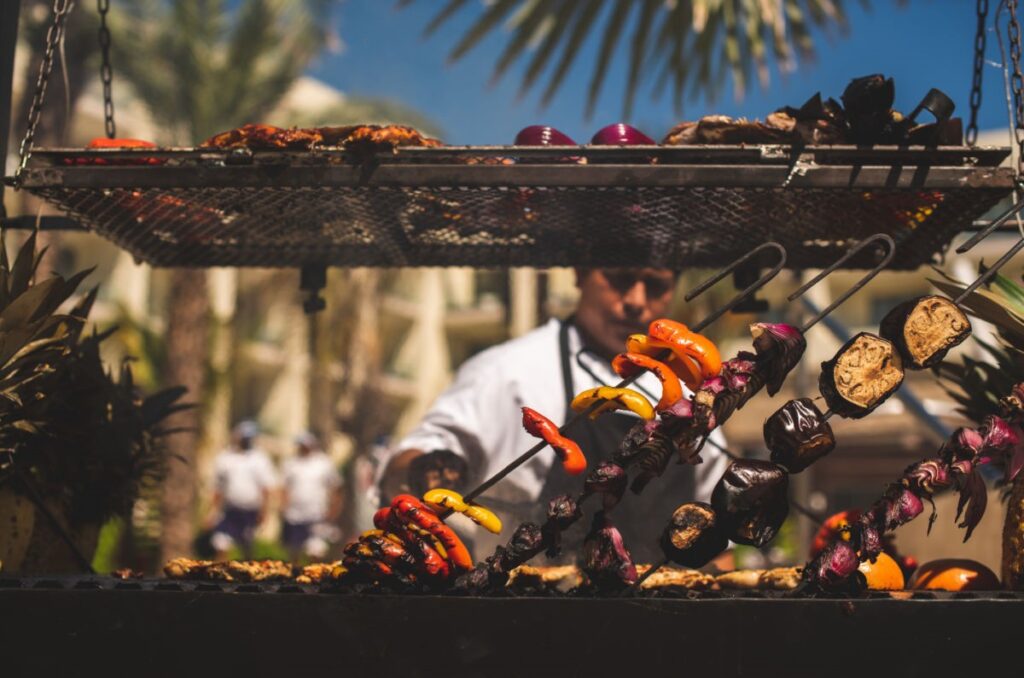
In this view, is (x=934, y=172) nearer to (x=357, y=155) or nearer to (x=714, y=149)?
(x=714, y=149)

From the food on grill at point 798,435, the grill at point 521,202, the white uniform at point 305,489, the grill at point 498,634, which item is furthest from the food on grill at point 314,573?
the white uniform at point 305,489

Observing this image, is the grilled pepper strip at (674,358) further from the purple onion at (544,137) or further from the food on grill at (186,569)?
the food on grill at (186,569)

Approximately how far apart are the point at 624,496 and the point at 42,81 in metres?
2.80

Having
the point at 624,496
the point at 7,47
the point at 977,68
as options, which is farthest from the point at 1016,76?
the point at 7,47

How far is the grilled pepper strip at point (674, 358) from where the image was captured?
8.54ft

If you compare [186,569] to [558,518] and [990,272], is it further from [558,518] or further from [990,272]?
[990,272]

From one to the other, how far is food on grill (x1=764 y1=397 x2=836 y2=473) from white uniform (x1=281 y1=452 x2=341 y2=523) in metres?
12.4

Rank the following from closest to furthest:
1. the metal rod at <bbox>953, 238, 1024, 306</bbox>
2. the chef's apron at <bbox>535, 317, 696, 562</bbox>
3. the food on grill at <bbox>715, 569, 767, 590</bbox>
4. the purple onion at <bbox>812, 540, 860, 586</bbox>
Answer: the purple onion at <bbox>812, 540, 860, 586</bbox> < the metal rod at <bbox>953, 238, 1024, 306</bbox> < the food on grill at <bbox>715, 569, 767, 590</bbox> < the chef's apron at <bbox>535, 317, 696, 562</bbox>

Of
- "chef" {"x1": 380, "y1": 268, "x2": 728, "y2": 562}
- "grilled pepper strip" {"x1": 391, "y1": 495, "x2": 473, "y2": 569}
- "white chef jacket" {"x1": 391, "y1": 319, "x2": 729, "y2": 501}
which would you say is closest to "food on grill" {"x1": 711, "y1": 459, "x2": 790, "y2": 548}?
"grilled pepper strip" {"x1": 391, "y1": 495, "x2": 473, "y2": 569}

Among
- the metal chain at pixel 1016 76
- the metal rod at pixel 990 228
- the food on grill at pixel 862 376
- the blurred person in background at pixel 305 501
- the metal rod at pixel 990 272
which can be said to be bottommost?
the blurred person in background at pixel 305 501

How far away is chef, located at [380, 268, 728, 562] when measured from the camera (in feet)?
15.0

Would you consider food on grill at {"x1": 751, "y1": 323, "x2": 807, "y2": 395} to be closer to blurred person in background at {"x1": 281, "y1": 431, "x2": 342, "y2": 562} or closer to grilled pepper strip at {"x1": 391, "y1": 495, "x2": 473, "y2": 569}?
grilled pepper strip at {"x1": 391, "y1": 495, "x2": 473, "y2": 569}

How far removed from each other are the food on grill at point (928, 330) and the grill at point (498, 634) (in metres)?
0.58

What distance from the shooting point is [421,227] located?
12.0 feet
